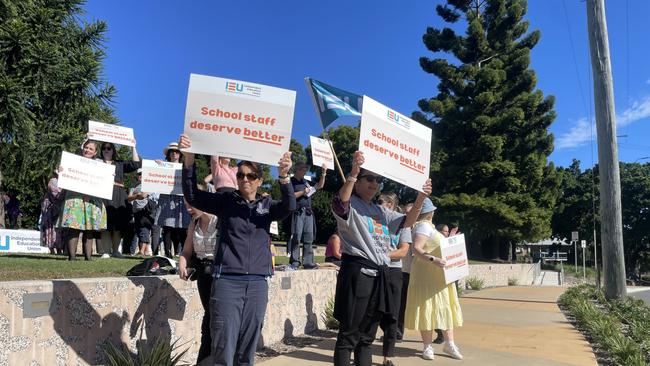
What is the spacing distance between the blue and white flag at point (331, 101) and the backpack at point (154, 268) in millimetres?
2383

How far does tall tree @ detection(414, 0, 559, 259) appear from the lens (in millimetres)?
29078

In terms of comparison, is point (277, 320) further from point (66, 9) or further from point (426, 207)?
point (66, 9)

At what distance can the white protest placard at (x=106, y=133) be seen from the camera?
25.5ft

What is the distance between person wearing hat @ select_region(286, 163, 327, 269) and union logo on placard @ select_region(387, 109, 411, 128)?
2666 mm

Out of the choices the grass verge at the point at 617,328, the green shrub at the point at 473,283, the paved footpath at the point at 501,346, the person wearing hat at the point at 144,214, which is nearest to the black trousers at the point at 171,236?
the person wearing hat at the point at 144,214

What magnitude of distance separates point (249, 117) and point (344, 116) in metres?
2.47

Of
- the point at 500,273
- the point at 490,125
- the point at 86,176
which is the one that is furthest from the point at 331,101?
the point at 490,125

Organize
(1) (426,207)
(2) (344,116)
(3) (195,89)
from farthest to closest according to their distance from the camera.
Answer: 1. (2) (344,116)
2. (1) (426,207)
3. (3) (195,89)

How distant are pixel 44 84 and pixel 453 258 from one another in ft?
57.4

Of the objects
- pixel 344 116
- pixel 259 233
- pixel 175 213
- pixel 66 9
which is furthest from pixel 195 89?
pixel 66 9

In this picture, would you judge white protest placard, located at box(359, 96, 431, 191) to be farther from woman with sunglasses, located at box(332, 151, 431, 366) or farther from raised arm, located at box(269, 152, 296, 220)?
raised arm, located at box(269, 152, 296, 220)

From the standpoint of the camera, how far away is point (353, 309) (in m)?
4.13

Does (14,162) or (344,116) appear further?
(14,162)

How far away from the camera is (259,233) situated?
3699 millimetres
